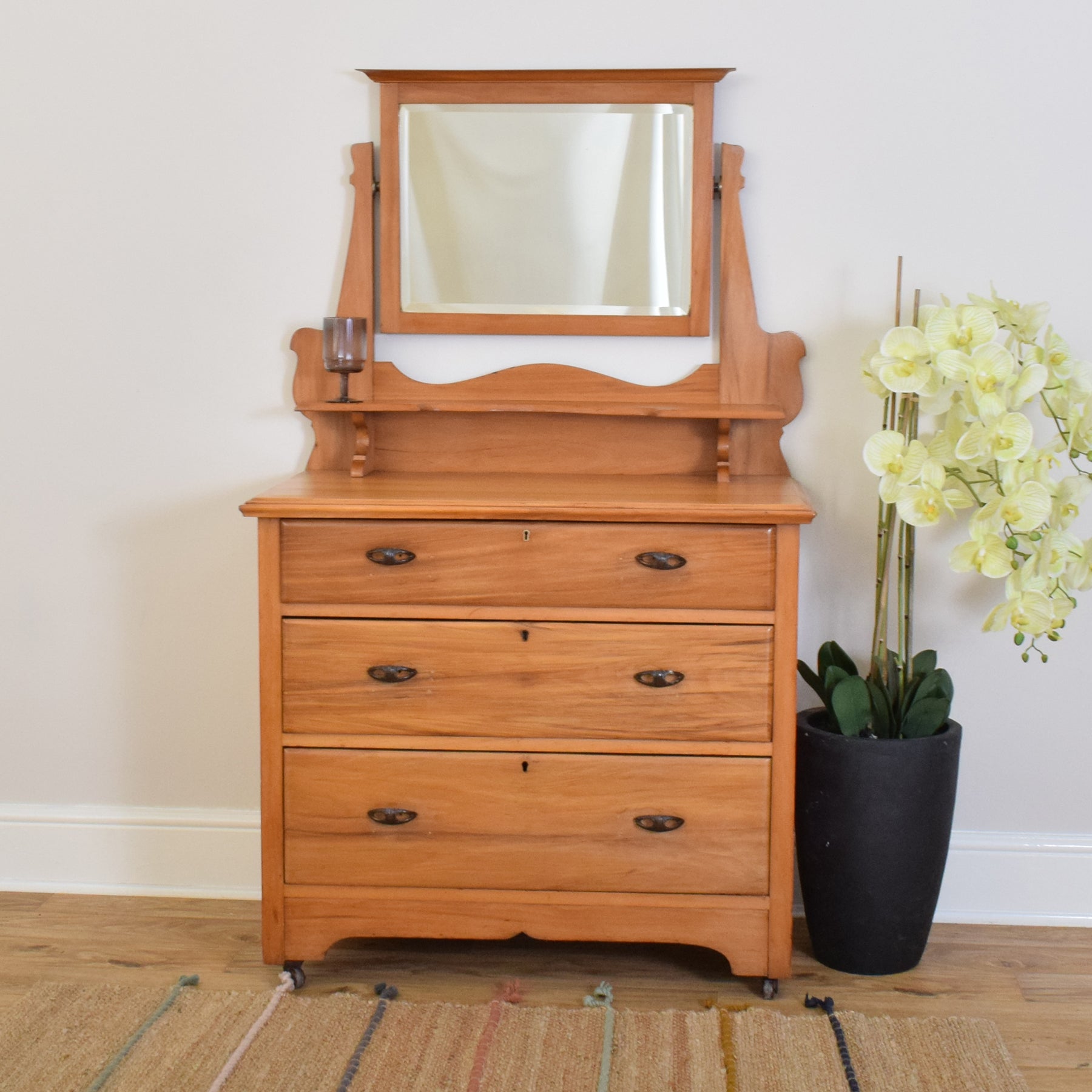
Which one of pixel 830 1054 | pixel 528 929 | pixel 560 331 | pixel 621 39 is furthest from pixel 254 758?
pixel 621 39

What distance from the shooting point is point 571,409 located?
228 centimetres

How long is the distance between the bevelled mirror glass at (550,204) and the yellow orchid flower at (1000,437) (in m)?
0.67

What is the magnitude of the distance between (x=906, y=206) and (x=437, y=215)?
3.05ft

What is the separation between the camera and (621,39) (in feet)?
7.54

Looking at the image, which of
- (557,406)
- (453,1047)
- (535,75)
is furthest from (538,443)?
(453,1047)

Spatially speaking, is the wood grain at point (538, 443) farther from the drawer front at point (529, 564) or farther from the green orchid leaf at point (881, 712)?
the green orchid leaf at point (881, 712)

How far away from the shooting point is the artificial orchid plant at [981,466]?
74.6 inches

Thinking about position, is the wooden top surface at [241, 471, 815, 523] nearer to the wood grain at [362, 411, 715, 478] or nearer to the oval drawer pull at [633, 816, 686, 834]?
the wood grain at [362, 411, 715, 478]

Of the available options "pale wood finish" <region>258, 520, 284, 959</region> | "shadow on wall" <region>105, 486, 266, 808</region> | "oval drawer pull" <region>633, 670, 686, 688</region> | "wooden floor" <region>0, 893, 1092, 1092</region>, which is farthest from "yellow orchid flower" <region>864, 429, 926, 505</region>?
"shadow on wall" <region>105, 486, 266, 808</region>

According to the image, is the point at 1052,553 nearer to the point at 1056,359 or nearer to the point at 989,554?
the point at 989,554

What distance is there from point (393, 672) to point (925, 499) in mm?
941

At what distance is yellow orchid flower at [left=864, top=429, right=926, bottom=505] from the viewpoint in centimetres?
195

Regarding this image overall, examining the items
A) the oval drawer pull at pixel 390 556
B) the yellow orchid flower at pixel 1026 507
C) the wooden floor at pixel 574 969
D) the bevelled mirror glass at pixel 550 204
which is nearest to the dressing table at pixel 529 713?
the oval drawer pull at pixel 390 556

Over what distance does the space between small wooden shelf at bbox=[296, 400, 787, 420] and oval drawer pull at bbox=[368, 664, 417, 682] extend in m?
0.53
